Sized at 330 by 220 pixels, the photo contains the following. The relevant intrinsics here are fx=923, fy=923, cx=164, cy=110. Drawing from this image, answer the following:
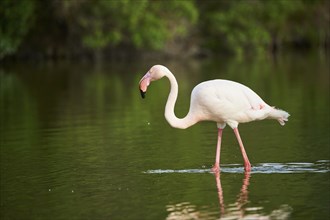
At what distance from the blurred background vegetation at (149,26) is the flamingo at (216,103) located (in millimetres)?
31838

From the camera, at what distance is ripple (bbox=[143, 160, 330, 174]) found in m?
11.6

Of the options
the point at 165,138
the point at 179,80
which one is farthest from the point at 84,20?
the point at 165,138

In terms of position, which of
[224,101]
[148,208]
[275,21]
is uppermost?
Result: [275,21]

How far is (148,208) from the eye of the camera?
962 cm

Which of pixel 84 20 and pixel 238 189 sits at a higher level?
pixel 84 20

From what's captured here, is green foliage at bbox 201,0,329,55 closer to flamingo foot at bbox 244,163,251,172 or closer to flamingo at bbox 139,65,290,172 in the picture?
flamingo at bbox 139,65,290,172

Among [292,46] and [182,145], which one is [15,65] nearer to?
[292,46]

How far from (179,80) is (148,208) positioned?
20723mm

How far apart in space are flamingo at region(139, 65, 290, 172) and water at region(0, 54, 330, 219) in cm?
63

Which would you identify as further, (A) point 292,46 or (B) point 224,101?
(A) point 292,46

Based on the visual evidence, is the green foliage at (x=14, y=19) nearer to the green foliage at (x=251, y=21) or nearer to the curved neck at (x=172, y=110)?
the green foliage at (x=251, y=21)

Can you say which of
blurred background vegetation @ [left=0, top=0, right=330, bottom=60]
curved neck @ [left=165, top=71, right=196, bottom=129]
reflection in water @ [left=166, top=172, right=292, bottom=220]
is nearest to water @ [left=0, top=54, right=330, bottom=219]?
reflection in water @ [left=166, top=172, right=292, bottom=220]

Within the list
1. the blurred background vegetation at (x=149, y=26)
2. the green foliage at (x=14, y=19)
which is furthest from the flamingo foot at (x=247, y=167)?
the green foliage at (x=14, y=19)

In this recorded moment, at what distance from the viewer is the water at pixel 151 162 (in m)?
9.69
